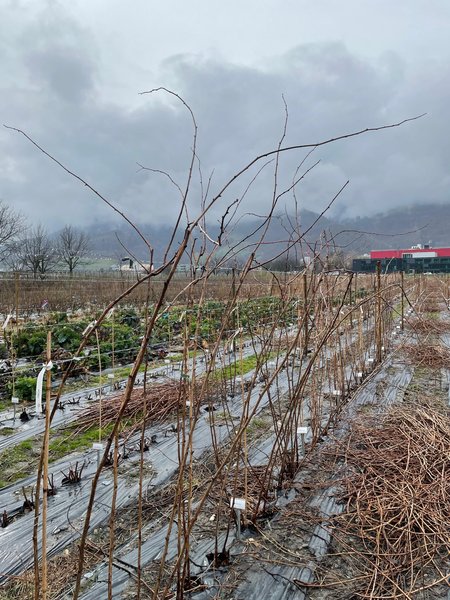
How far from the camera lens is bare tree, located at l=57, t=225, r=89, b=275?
37.8m

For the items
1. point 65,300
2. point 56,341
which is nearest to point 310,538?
point 56,341

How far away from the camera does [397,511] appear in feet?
8.13

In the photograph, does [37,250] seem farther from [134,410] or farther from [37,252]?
[134,410]

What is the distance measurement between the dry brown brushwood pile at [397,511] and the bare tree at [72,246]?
3629 centimetres

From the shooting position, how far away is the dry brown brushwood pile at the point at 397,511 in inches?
78.8

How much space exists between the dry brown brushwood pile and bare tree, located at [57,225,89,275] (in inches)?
1429

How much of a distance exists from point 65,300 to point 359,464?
565 inches

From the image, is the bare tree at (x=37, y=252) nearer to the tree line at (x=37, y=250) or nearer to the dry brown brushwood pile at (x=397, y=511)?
the tree line at (x=37, y=250)

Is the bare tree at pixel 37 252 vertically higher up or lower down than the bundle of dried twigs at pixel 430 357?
higher up

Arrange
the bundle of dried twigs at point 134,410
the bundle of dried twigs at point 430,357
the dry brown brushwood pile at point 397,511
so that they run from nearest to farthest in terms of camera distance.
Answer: the dry brown brushwood pile at point 397,511 → the bundle of dried twigs at point 134,410 → the bundle of dried twigs at point 430,357

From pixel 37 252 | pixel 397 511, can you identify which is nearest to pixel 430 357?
pixel 397 511

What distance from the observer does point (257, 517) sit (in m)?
2.46

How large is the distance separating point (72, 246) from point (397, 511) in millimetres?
43083

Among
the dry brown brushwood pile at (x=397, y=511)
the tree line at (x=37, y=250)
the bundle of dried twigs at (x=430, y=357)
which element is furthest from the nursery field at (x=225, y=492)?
the tree line at (x=37, y=250)
